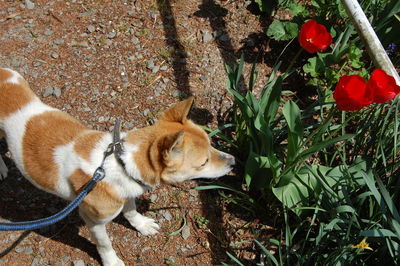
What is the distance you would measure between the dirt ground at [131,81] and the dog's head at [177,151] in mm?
802

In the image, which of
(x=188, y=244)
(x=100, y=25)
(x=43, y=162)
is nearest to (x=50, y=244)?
(x=43, y=162)

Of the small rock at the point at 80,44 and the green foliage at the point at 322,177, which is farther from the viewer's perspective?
the small rock at the point at 80,44

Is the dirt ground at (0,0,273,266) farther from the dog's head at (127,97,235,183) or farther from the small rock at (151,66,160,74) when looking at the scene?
the dog's head at (127,97,235,183)

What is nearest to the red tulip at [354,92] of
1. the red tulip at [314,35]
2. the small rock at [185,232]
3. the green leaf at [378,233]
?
the red tulip at [314,35]

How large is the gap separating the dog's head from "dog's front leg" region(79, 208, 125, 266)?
2.02ft

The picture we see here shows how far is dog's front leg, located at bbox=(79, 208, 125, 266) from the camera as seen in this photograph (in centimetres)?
274

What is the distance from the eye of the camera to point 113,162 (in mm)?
2467

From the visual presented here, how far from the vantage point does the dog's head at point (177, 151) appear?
241 cm

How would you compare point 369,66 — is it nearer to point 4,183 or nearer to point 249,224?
point 249,224

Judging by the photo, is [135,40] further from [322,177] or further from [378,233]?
[378,233]

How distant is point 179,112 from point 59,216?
102 centimetres

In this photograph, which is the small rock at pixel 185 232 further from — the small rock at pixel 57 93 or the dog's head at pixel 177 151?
the small rock at pixel 57 93

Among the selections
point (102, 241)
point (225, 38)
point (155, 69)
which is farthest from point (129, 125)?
point (225, 38)

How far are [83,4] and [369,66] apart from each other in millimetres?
3420
